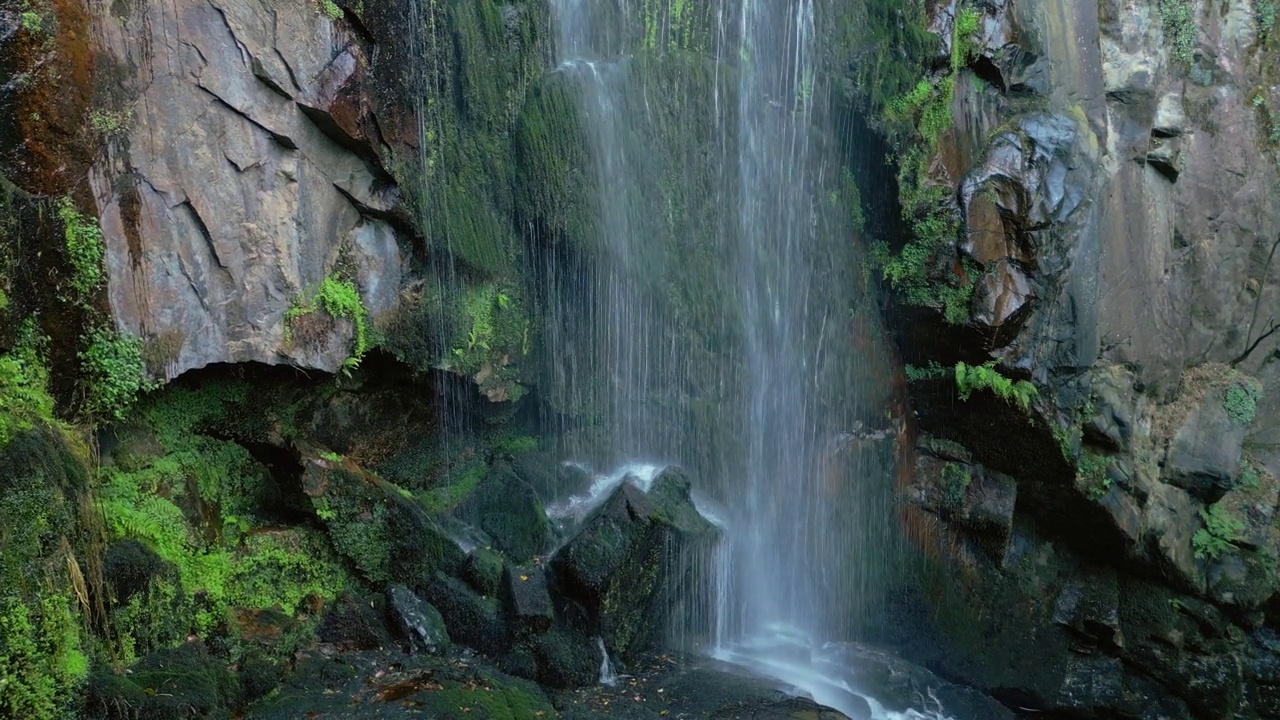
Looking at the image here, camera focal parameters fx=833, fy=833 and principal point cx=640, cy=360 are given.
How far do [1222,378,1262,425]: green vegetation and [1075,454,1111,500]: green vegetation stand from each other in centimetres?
264

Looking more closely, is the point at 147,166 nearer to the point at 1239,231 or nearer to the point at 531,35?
the point at 531,35

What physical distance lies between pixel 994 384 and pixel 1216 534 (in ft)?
12.2

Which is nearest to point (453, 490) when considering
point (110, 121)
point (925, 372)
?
point (110, 121)

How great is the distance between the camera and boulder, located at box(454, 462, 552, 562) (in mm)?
8602

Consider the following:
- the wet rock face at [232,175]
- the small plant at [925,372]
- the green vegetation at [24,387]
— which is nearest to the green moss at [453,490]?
the wet rock face at [232,175]

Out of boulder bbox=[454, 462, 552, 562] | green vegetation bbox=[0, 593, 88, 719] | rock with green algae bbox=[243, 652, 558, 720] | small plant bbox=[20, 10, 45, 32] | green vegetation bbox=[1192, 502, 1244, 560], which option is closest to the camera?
green vegetation bbox=[0, 593, 88, 719]

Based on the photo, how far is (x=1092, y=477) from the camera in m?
9.41

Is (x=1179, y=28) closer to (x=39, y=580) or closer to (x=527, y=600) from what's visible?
(x=527, y=600)

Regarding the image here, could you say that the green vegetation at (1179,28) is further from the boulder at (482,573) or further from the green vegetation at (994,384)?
the boulder at (482,573)

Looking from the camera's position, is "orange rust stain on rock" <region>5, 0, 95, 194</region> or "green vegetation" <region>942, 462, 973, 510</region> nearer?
"orange rust stain on rock" <region>5, 0, 95, 194</region>

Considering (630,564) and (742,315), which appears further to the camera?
(742,315)

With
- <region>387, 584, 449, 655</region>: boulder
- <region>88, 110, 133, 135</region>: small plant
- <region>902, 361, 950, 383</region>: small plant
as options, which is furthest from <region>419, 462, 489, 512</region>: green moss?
<region>902, 361, 950, 383</region>: small plant

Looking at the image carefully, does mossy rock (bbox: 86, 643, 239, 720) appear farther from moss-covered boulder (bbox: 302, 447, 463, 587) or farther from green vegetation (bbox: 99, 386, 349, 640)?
moss-covered boulder (bbox: 302, 447, 463, 587)

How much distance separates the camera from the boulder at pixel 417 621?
7207 millimetres
